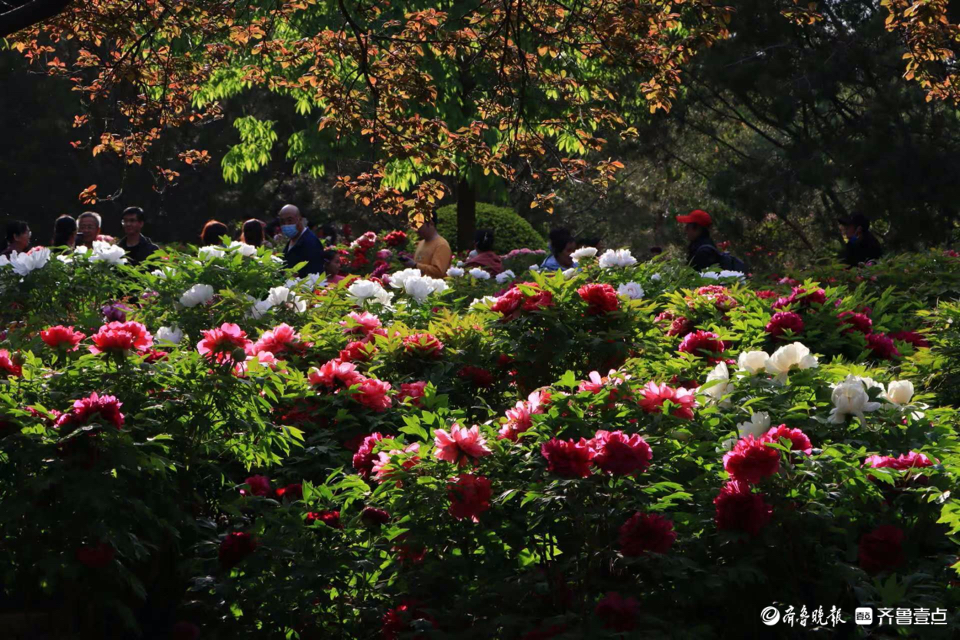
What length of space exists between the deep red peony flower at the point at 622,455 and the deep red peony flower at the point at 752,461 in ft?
0.81

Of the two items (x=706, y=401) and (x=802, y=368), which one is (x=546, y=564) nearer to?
(x=706, y=401)

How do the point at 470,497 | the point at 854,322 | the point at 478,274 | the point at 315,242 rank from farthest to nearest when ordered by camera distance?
the point at 315,242 → the point at 478,274 → the point at 854,322 → the point at 470,497

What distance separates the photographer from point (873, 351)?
5.50 m

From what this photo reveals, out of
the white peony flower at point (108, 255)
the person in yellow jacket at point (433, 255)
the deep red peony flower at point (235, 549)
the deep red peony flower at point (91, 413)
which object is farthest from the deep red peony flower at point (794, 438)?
the person in yellow jacket at point (433, 255)

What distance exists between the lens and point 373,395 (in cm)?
454

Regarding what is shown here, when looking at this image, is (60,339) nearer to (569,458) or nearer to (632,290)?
(569,458)

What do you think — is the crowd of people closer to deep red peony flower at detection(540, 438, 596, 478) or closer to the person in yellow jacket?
the person in yellow jacket

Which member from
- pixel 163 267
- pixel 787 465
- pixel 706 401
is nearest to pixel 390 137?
pixel 163 267

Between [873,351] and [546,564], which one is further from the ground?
[873,351]

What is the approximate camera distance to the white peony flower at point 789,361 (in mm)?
3830

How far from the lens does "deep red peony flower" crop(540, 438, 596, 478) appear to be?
318cm

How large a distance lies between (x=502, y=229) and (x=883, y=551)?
1633 centimetres

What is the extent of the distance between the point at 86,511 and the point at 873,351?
12.9 feet

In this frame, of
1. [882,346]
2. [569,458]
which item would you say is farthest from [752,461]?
[882,346]
